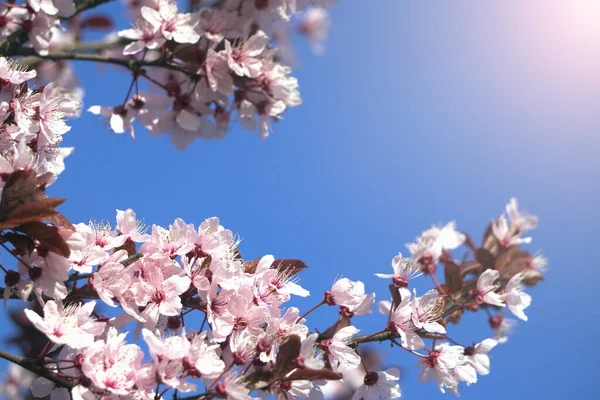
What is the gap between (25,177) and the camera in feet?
5.04

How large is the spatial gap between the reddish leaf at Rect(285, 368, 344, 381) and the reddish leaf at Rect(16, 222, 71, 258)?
0.69m

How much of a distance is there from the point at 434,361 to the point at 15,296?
139 centimetres

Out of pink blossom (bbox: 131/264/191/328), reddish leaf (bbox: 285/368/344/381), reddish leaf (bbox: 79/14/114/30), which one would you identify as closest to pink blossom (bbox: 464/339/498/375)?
reddish leaf (bbox: 285/368/344/381)

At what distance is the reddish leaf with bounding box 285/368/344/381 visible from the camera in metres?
1.61

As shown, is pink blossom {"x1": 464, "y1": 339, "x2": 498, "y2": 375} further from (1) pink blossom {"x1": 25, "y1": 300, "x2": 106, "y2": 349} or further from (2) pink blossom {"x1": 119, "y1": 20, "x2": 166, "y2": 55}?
(2) pink blossom {"x1": 119, "y1": 20, "x2": 166, "y2": 55}

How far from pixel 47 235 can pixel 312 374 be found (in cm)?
80

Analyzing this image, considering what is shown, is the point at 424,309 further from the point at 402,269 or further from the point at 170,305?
the point at 170,305

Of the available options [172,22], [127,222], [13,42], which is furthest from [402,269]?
[13,42]

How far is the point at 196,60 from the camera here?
288 centimetres

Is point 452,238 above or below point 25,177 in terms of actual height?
above

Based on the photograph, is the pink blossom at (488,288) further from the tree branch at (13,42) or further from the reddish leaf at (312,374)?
the tree branch at (13,42)

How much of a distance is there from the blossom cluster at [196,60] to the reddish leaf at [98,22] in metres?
0.85

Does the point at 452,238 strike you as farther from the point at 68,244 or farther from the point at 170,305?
the point at 68,244

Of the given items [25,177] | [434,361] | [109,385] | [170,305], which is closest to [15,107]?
[25,177]
